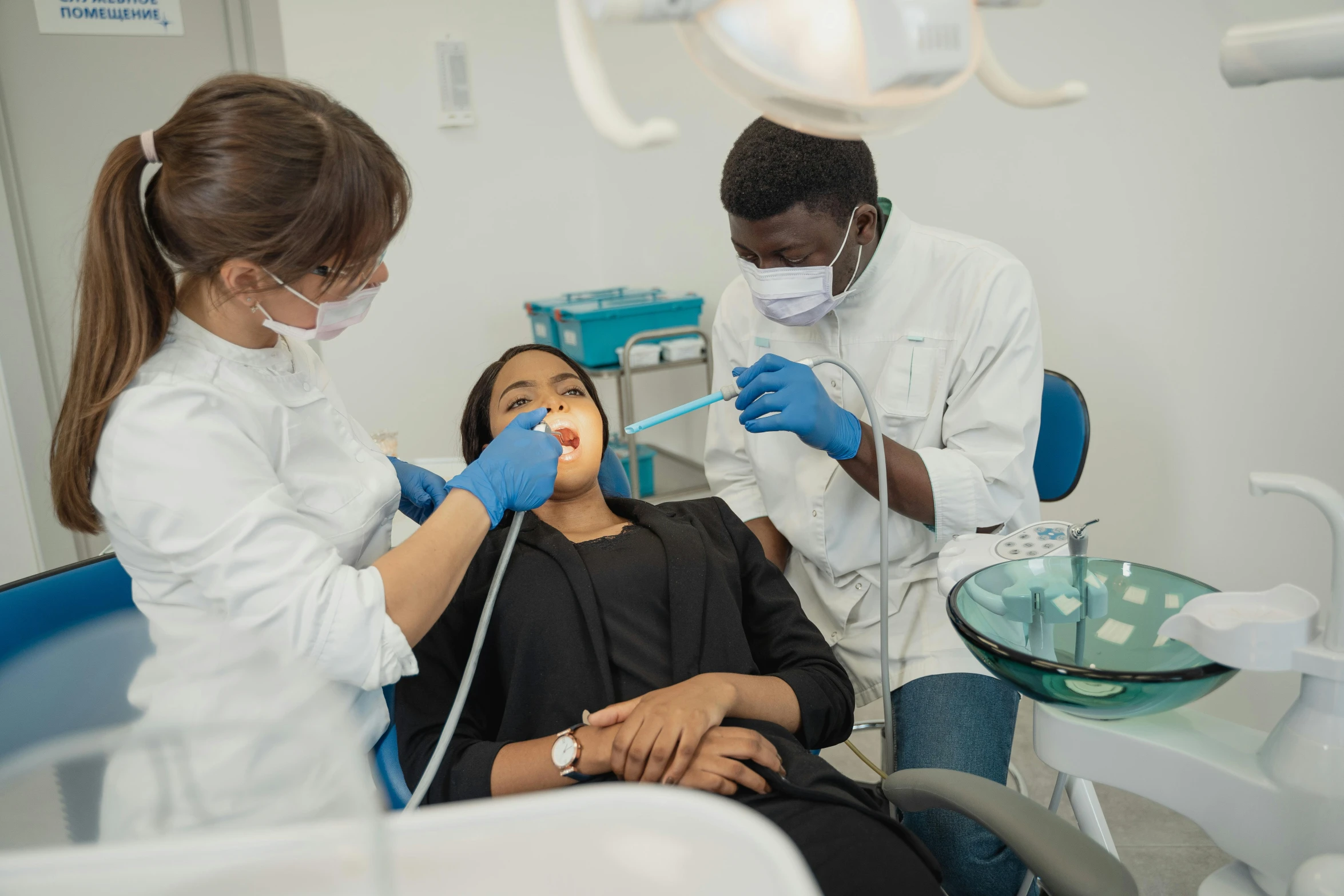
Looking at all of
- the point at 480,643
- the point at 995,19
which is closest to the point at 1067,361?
the point at 995,19

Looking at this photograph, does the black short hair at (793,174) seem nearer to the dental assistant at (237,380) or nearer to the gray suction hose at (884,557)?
the gray suction hose at (884,557)

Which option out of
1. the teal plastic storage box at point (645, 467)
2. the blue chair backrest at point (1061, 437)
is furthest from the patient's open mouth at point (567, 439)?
the teal plastic storage box at point (645, 467)

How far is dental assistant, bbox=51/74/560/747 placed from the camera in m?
0.98

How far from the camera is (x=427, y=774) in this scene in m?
1.04

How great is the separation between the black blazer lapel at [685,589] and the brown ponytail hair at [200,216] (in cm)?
66

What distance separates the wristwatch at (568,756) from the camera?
115cm

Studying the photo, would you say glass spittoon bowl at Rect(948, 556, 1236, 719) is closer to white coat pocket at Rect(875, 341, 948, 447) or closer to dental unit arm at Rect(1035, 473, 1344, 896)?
dental unit arm at Rect(1035, 473, 1344, 896)

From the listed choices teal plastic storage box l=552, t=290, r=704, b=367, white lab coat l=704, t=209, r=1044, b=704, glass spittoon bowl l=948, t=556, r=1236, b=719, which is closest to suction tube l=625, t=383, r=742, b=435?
white lab coat l=704, t=209, r=1044, b=704

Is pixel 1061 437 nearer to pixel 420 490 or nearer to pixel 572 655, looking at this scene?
pixel 572 655

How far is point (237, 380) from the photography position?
111cm

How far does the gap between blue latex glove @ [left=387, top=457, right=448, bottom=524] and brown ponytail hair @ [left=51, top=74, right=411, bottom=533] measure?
497mm

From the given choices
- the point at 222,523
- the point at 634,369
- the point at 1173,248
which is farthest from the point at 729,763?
the point at 634,369

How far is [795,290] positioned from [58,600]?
3.80ft

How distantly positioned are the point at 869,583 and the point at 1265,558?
836 mm
